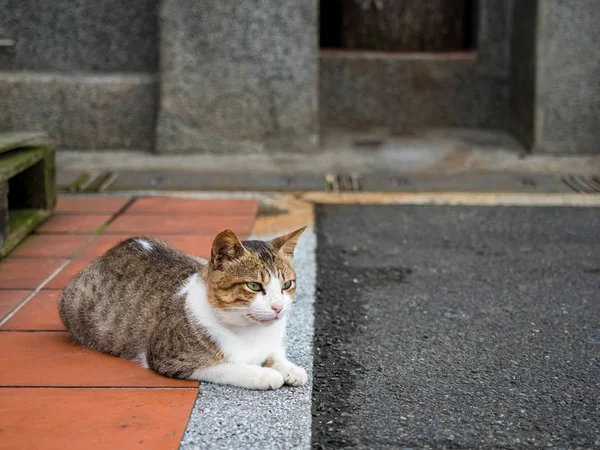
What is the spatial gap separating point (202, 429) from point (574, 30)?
5158 mm

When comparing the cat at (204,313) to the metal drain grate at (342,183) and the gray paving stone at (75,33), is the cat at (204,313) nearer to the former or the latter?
the metal drain grate at (342,183)

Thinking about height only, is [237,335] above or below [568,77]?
below

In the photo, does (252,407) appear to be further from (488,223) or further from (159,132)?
(159,132)

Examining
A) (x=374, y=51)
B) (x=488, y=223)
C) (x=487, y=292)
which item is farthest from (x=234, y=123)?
(x=487, y=292)

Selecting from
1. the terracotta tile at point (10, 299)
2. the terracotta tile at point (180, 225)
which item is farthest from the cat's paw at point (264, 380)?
the terracotta tile at point (180, 225)

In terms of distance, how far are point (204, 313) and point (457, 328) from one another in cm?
120

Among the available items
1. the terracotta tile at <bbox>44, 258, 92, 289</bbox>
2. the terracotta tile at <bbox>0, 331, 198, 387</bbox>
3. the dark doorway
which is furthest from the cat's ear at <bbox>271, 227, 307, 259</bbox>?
the dark doorway

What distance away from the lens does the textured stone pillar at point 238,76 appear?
665 cm

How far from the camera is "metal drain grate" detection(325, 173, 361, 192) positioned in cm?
617

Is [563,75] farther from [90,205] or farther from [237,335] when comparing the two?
[237,335]

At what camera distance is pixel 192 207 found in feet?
18.3

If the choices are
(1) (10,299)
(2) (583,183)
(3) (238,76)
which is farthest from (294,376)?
(3) (238,76)

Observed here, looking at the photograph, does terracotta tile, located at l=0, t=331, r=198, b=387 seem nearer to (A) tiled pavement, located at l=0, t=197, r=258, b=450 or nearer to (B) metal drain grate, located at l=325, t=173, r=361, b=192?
(A) tiled pavement, located at l=0, t=197, r=258, b=450

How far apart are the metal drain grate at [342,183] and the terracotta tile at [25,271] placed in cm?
231
